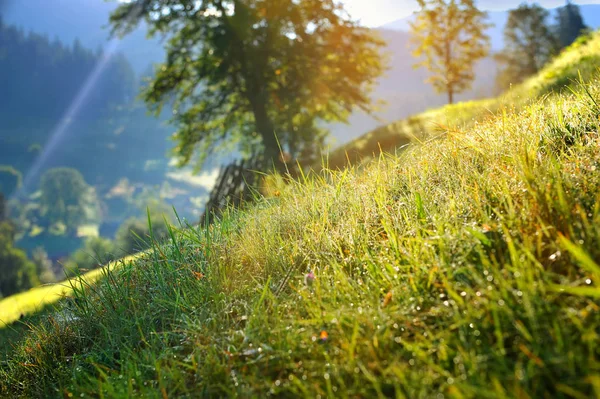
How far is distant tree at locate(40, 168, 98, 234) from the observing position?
105 metres

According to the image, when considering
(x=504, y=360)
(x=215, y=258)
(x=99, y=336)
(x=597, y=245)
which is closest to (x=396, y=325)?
(x=504, y=360)

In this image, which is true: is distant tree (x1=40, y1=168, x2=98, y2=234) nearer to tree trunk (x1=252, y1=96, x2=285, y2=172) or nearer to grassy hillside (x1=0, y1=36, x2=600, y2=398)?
tree trunk (x1=252, y1=96, x2=285, y2=172)

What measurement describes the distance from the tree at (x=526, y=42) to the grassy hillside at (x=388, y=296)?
45.6m

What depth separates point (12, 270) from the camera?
150 ft

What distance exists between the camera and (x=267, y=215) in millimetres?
3330

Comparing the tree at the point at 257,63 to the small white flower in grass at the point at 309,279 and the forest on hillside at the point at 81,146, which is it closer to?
the small white flower in grass at the point at 309,279

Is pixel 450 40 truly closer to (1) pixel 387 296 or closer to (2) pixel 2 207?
(1) pixel 387 296

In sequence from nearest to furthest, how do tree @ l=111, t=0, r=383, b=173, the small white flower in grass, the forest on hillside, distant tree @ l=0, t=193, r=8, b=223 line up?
the small white flower in grass
tree @ l=111, t=0, r=383, b=173
distant tree @ l=0, t=193, r=8, b=223
the forest on hillside

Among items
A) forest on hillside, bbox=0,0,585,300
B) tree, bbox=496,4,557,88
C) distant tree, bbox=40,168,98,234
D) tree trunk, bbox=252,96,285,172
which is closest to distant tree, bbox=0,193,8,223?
forest on hillside, bbox=0,0,585,300

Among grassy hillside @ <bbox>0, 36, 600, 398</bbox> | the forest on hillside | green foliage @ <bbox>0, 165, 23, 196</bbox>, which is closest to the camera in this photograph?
grassy hillside @ <bbox>0, 36, 600, 398</bbox>

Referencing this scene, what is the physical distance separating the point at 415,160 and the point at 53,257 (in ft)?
365

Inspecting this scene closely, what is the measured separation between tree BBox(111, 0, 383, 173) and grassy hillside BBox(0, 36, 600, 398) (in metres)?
10.5

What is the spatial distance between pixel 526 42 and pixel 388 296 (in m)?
51.5

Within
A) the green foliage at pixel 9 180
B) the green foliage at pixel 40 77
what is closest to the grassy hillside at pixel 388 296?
the green foliage at pixel 9 180
